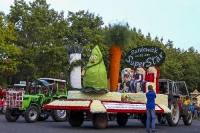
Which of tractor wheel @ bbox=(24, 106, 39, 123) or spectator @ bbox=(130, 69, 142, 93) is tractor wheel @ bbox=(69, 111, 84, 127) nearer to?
spectator @ bbox=(130, 69, 142, 93)

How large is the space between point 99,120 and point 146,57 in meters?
5.78

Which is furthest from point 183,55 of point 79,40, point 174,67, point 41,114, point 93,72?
point 93,72

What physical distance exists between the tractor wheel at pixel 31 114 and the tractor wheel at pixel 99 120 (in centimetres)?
549

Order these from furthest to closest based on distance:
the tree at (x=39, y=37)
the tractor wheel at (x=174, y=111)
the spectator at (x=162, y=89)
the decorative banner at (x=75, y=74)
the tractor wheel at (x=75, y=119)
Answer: the tree at (x=39, y=37) < the decorative banner at (x=75, y=74) < the spectator at (x=162, y=89) < the tractor wheel at (x=174, y=111) < the tractor wheel at (x=75, y=119)

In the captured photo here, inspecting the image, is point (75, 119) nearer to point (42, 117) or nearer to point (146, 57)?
point (146, 57)

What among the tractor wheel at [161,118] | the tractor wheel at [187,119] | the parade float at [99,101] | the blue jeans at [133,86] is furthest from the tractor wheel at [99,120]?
the tractor wheel at [187,119]

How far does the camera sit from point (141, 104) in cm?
1820

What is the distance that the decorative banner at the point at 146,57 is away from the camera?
21219 mm

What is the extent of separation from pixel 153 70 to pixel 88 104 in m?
4.88

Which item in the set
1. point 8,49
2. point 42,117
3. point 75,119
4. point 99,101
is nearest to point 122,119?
Answer: point 75,119

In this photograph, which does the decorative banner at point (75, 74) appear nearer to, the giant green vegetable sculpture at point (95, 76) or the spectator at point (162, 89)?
the spectator at point (162, 89)

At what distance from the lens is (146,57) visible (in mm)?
21703

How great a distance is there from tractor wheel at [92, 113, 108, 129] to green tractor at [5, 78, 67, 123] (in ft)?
18.2

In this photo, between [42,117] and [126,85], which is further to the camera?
[42,117]
